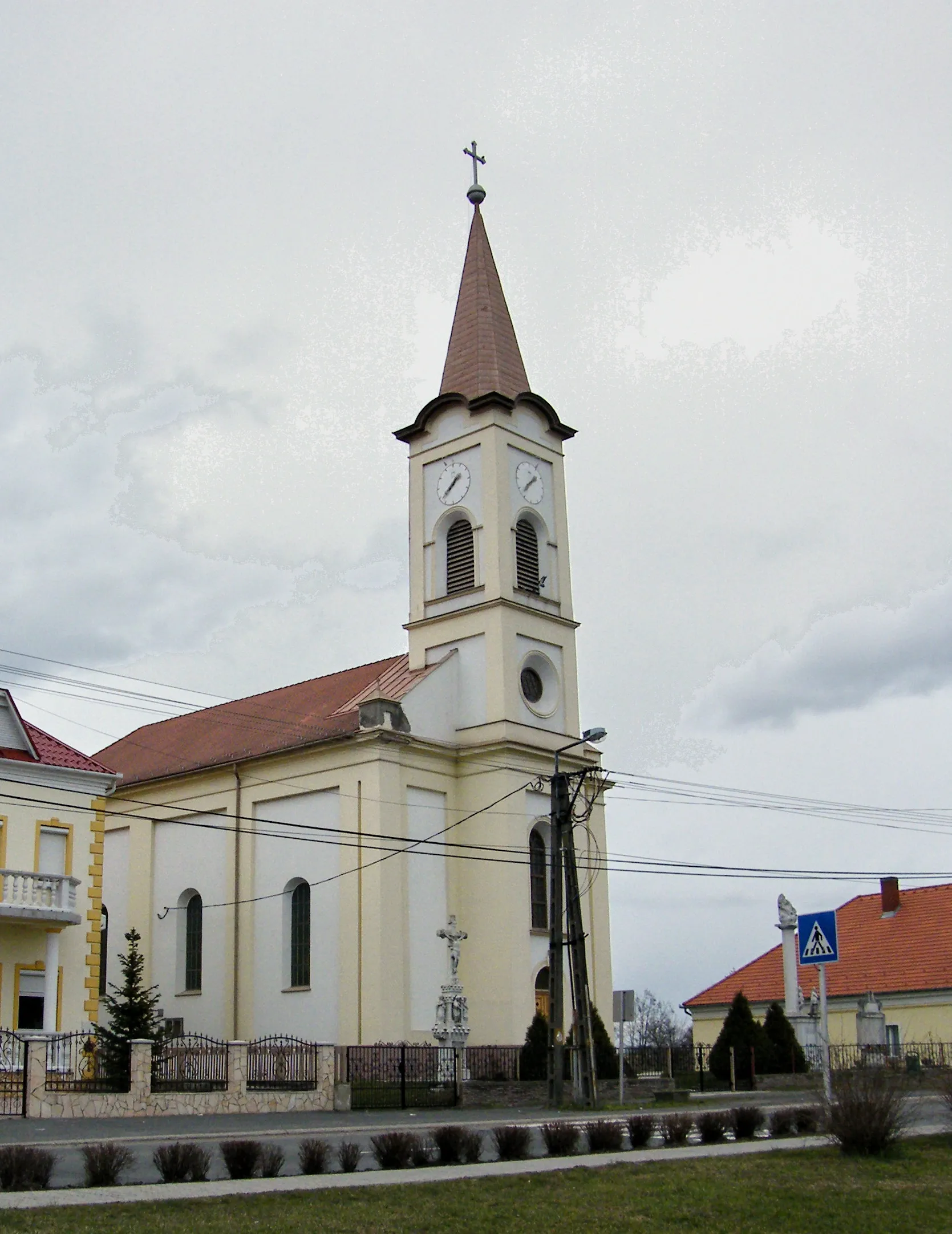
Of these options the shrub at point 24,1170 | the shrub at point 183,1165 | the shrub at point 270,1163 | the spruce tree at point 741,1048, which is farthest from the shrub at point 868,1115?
the spruce tree at point 741,1048

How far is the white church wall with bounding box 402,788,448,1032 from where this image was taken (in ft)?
126

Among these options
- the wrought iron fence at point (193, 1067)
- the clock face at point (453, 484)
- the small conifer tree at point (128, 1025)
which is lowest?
the wrought iron fence at point (193, 1067)

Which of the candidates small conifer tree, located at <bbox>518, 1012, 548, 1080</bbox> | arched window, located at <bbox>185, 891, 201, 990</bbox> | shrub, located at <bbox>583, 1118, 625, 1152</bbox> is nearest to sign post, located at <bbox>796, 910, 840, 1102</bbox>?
shrub, located at <bbox>583, 1118, 625, 1152</bbox>

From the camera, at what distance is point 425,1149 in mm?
16734

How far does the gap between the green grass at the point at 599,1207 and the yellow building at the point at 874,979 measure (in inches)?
1191

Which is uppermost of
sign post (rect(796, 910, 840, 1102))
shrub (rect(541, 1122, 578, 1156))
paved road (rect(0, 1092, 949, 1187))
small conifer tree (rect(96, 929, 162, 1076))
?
sign post (rect(796, 910, 840, 1102))

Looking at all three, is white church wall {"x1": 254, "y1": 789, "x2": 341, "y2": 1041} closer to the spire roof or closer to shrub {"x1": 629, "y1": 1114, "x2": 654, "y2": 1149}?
the spire roof

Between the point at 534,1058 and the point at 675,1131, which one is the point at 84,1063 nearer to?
the point at 534,1058

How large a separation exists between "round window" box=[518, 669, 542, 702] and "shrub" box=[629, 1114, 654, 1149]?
24095mm

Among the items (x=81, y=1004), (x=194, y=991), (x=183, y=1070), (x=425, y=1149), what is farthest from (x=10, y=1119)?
(x=194, y=991)

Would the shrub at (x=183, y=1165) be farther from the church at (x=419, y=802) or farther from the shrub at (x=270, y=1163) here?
the church at (x=419, y=802)

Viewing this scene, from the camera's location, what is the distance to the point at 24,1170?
43.9ft

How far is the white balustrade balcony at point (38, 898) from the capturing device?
32344 mm

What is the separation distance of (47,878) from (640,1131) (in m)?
18.8
